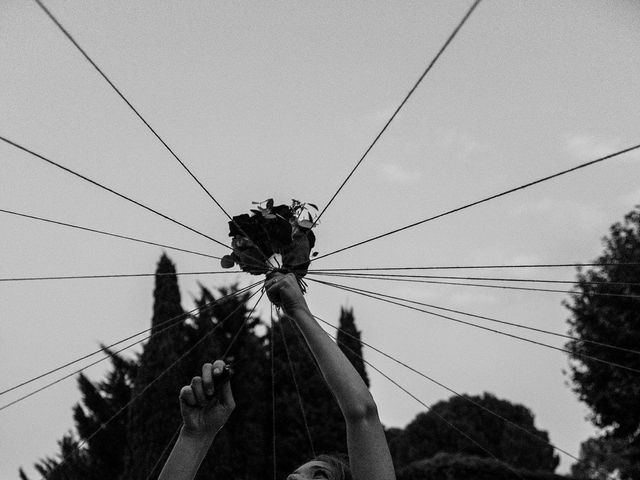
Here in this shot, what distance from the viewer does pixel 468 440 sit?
126 feet

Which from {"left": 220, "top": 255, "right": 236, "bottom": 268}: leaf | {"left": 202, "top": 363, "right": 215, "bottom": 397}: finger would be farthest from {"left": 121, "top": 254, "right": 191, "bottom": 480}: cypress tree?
{"left": 202, "top": 363, "right": 215, "bottom": 397}: finger

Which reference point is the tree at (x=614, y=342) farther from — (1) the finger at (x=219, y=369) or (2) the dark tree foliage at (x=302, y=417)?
(1) the finger at (x=219, y=369)

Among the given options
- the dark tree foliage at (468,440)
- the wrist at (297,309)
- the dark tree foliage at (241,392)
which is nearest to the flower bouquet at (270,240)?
the wrist at (297,309)

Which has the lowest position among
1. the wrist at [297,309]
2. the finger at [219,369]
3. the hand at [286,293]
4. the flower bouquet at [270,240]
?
the finger at [219,369]

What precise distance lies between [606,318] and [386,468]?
1928 cm

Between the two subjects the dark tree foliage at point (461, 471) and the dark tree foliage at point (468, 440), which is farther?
the dark tree foliage at point (468, 440)

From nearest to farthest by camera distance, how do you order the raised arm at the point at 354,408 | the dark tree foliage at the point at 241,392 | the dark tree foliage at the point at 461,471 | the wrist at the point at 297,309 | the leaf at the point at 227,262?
the raised arm at the point at 354,408
the wrist at the point at 297,309
the leaf at the point at 227,262
the dark tree foliage at the point at 461,471
the dark tree foliage at the point at 241,392

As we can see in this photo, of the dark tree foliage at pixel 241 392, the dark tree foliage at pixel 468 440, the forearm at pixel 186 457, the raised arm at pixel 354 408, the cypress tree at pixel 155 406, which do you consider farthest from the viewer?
the dark tree foliage at pixel 468 440

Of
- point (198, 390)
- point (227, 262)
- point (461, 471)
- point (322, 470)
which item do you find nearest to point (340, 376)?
point (198, 390)

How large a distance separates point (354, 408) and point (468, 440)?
38786 mm

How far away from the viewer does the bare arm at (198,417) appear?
265 centimetres

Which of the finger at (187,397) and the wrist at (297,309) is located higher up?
the wrist at (297,309)

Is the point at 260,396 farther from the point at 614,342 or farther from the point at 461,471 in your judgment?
the point at 614,342

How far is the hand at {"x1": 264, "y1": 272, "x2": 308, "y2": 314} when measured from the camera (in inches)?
110
